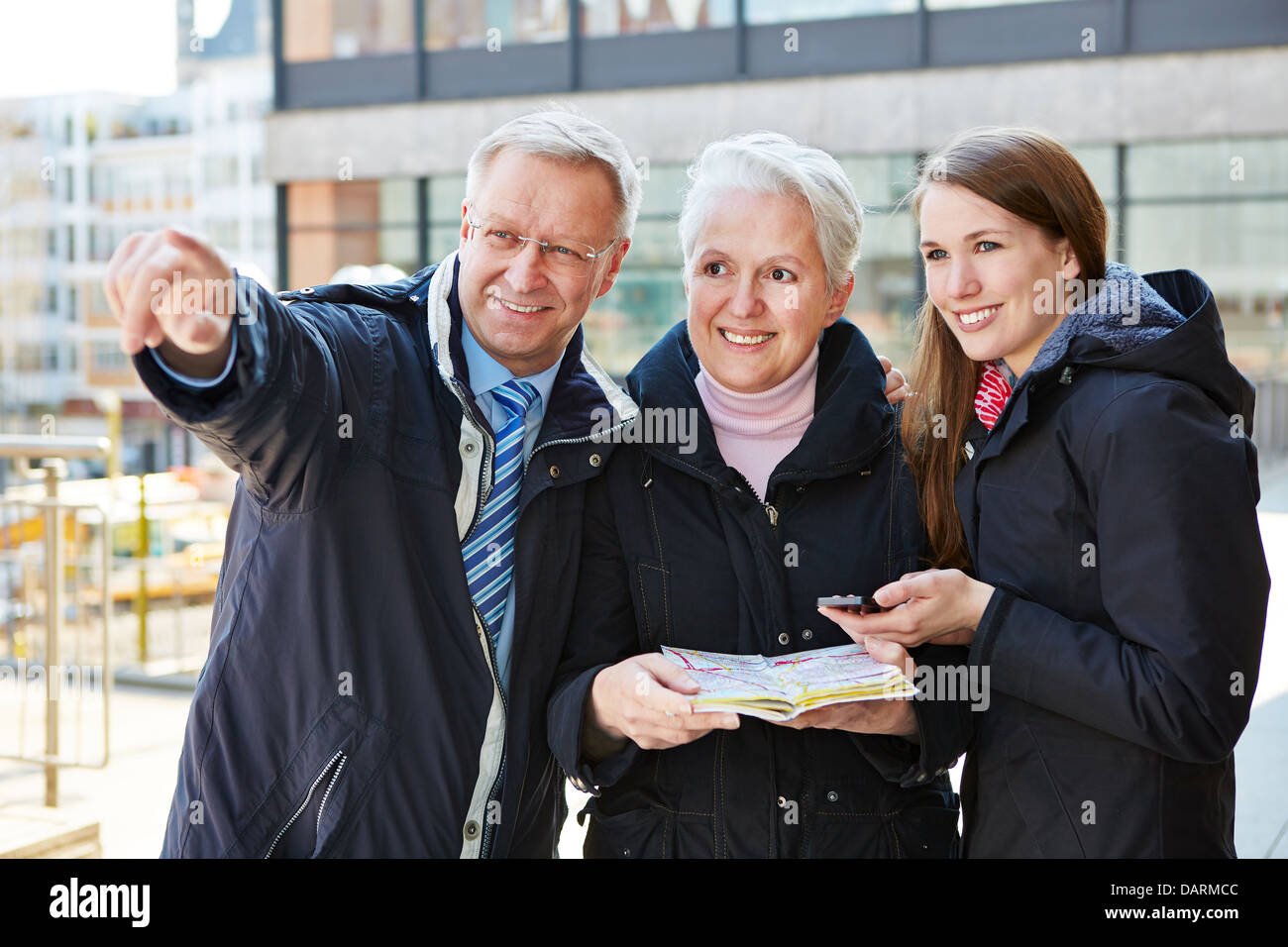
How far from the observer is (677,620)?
2479mm

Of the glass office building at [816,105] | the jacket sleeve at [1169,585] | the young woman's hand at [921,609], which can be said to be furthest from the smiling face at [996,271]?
the glass office building at [816,105]

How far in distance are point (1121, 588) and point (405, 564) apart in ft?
4.13

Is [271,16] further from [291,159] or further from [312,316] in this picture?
[312,316]

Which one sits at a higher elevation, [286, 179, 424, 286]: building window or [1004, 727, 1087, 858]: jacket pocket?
[286, 179, 424, 286]: building window

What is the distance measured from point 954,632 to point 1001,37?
13.1 metres

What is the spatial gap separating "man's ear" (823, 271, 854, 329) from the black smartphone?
2.21ft

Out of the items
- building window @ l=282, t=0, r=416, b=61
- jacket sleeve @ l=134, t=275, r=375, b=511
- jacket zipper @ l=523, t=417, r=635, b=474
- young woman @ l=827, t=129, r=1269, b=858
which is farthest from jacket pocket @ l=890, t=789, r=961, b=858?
building window @ l=282, t=0, r=416, b=61

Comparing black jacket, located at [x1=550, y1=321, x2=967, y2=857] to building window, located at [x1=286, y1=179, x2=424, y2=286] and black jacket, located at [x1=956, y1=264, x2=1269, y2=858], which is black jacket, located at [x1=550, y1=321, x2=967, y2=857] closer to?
black jacket, located at [x1=956, y1=264, x2=1269, y2=858]

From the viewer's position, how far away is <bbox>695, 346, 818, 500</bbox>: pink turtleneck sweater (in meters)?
2.59

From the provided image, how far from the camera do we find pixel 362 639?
2.27 meters

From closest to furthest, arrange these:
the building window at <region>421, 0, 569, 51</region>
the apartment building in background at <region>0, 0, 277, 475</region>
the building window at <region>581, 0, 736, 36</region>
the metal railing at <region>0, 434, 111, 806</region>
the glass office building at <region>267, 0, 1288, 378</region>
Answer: the metal railing at <region>0, 434, 111, 806</region>, the glass office building at <region>267, 0, 1288, 378</region>, the building window at <region>581, 0, 736, 36</region>, the building window at <region>421, 0, 569, 51</region>, the apartment building in background at <region>0, 0, 277, 475</region>

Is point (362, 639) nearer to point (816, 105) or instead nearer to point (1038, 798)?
point (1038, 798)
